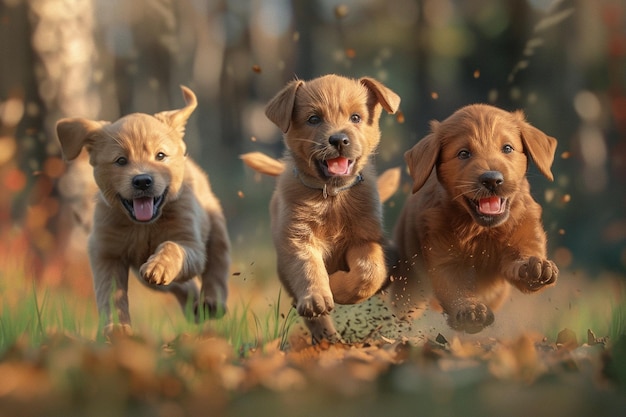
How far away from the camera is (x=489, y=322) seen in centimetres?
420

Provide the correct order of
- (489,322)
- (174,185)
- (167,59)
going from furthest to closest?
(167,59) < (174,185) < (489,322)

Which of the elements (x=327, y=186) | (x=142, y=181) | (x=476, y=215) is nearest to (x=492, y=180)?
(x=476, y=215)

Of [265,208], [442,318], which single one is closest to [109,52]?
[265,208]

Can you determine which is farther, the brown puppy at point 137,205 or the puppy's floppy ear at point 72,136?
the puppy's floppy ear at point 72,136

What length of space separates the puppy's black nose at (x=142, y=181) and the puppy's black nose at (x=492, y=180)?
6.10ft

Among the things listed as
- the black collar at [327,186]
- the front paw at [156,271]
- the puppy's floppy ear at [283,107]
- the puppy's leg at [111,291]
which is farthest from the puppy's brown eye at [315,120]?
the puppy's leg at [111,291]

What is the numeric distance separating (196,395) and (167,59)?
613 centimetres

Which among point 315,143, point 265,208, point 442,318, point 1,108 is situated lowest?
point 265,208

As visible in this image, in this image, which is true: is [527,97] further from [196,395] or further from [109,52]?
[196,395]

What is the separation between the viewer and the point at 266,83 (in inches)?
323

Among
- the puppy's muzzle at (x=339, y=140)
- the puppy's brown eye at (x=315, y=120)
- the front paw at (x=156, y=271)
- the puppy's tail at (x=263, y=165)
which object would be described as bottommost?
the front paw at (x=156, y=271)

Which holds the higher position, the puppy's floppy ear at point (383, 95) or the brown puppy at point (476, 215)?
the puppy's floppy ear at point (383, 95)

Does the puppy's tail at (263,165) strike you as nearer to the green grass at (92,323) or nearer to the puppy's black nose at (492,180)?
the green grass at (92,323)

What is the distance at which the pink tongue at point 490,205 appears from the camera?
4.20m
